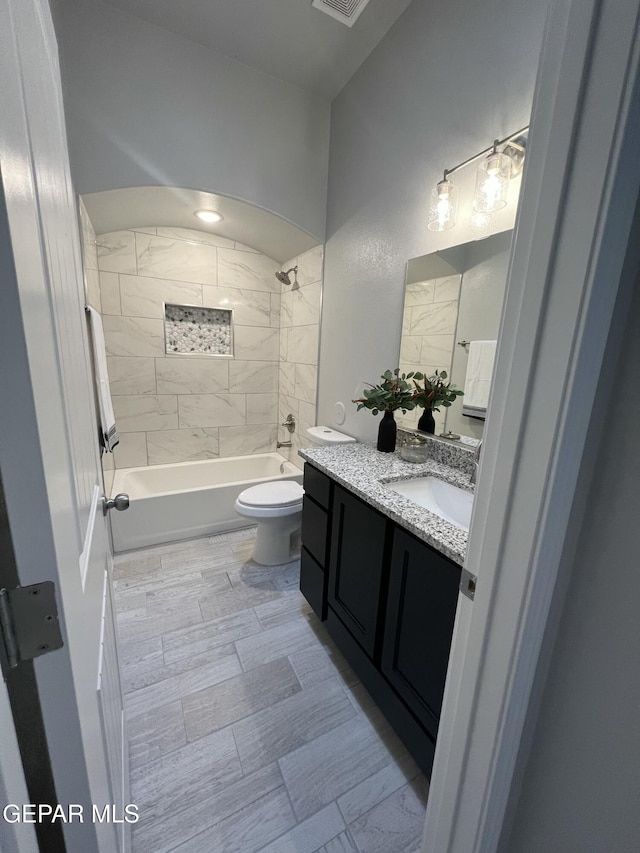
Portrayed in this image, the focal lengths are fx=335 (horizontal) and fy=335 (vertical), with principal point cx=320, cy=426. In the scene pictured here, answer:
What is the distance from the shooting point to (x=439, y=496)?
4.83 feet

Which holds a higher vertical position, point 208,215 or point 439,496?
point 208,215

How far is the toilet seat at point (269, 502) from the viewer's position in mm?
2115

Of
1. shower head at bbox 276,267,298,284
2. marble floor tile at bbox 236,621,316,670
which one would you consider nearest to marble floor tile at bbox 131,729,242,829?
marble floor tile at bbox 236,621,316,670

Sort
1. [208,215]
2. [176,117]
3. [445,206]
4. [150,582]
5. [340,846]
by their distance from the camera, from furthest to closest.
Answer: [208,215]
[150,582]
[176,117]
[445,206]
[340,846]

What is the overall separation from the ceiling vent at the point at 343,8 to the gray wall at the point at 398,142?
0.75 feet

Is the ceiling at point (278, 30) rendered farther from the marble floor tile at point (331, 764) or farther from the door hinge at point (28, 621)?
the marble floor tile at point (331, 764)

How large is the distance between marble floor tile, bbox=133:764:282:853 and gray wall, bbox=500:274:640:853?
89 centimetres

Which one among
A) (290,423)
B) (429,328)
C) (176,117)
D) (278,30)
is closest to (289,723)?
(429,328)

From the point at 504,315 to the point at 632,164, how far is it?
0.23 meters

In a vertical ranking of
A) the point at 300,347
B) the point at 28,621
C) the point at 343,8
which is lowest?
the point at 28,621

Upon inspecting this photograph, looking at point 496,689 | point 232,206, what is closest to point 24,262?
point 496,689

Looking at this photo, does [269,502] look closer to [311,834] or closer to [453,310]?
[311,834]

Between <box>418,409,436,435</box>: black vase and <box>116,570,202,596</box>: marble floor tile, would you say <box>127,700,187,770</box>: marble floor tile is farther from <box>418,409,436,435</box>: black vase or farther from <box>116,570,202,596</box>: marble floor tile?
<box>418,409,436,435</box>: black vase

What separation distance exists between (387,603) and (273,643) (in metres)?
0.78
